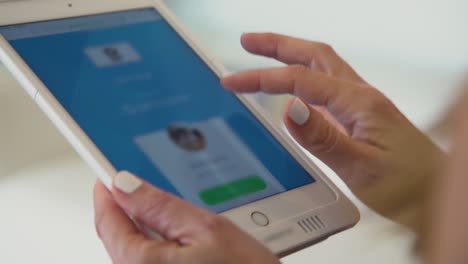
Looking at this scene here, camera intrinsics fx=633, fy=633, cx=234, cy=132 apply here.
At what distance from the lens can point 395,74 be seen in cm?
87

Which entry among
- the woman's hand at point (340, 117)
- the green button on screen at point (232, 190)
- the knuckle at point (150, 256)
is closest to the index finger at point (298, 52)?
the woman's hand at point (340, 117)

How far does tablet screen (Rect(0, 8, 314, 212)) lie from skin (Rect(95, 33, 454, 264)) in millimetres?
27

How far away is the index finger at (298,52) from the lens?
1.74 feet

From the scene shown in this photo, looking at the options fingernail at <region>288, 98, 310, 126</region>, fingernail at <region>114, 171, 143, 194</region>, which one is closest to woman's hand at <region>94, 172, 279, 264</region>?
fingernail at <region>114, 171, 143, 194</region>

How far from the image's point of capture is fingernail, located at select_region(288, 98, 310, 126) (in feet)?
1.52

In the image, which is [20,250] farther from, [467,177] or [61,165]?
[467,177]

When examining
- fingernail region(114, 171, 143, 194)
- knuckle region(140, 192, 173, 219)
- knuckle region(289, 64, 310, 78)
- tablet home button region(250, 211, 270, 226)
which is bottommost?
tablet home button region(250, 211, 270, 226)

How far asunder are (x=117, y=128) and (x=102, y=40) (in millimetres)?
83

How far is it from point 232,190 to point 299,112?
79mm

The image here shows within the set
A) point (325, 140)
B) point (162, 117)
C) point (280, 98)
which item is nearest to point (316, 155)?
point (325, 140)

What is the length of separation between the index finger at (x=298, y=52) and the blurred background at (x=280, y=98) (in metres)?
0.09

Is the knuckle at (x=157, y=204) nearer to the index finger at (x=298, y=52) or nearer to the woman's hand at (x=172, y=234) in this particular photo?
the woman's hand at (x=172, y=234)

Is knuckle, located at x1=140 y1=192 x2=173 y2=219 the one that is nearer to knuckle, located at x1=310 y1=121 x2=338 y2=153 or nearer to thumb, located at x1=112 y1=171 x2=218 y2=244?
thumb, located at x1=112 y1=171 x2=218 y2=244

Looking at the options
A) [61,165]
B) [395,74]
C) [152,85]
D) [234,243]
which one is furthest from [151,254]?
[395,74]
